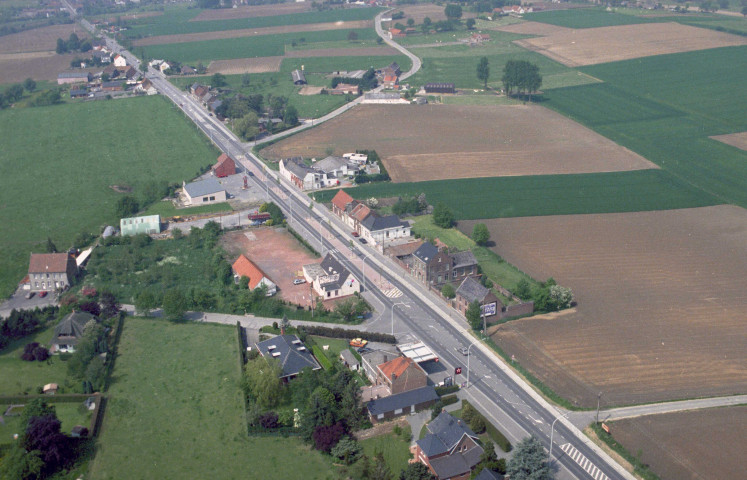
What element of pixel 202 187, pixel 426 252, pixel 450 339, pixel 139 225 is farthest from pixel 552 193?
pixel 139 225

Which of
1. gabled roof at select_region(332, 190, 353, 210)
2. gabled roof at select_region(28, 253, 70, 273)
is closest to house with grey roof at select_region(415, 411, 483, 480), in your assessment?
gabled roof at select_region(28, 253, 70, 273)

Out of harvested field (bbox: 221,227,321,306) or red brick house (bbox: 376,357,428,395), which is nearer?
red brick house (bbox: 376,357,428,395)

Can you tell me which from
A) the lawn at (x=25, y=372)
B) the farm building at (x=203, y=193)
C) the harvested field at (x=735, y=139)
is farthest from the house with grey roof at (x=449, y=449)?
the harvested field at (x=735, y=139)

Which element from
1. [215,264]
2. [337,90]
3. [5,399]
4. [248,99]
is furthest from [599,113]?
[5,399]

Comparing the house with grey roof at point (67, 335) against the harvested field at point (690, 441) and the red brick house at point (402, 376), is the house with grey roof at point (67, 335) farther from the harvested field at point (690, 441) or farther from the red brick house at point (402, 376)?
the harvested field at point (690, 441)

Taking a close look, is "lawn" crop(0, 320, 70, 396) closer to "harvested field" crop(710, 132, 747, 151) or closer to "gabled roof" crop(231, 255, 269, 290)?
"gabled roof" crop(231, 255, 269, 290)

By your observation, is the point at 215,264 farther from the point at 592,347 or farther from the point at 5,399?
the point at 592,347
